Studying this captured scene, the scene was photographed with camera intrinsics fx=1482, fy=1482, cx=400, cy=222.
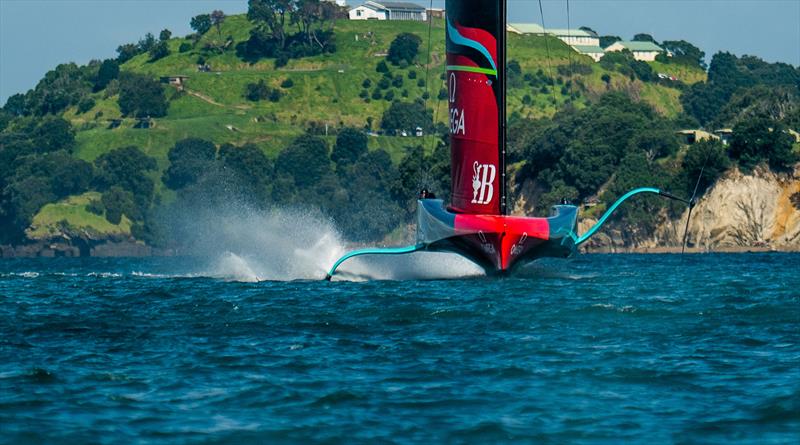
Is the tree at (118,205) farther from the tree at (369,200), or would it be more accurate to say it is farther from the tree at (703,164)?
the tree at (703,164)

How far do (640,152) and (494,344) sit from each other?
107 meters

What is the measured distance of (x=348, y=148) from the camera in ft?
595

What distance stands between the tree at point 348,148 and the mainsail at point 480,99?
5332 inches

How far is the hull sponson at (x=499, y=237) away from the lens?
42.4 m

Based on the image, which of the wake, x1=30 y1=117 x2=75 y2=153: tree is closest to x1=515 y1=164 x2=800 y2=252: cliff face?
the wake

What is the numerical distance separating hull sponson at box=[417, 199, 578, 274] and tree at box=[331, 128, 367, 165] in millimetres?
136961

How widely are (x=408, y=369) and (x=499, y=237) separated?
19727 millimetres

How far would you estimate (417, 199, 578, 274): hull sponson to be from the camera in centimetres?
4238

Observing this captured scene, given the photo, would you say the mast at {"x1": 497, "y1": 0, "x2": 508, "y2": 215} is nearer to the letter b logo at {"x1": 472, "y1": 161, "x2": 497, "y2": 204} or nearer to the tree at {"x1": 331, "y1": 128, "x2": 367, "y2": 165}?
the letter b logo at {"x1": 472, "y1": 161, "x2": 497, "y2": 204}

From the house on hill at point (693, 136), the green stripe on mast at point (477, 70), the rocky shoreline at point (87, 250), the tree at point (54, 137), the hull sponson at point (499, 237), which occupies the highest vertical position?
the tree at point (54, 137)

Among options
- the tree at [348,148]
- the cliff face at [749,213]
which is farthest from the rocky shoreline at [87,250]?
the cliff face at [749,213]

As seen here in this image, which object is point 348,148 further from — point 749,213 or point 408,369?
point 408,369

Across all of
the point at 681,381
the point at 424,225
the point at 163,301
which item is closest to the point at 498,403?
the point at 681,381

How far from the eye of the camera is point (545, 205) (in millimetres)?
124688
